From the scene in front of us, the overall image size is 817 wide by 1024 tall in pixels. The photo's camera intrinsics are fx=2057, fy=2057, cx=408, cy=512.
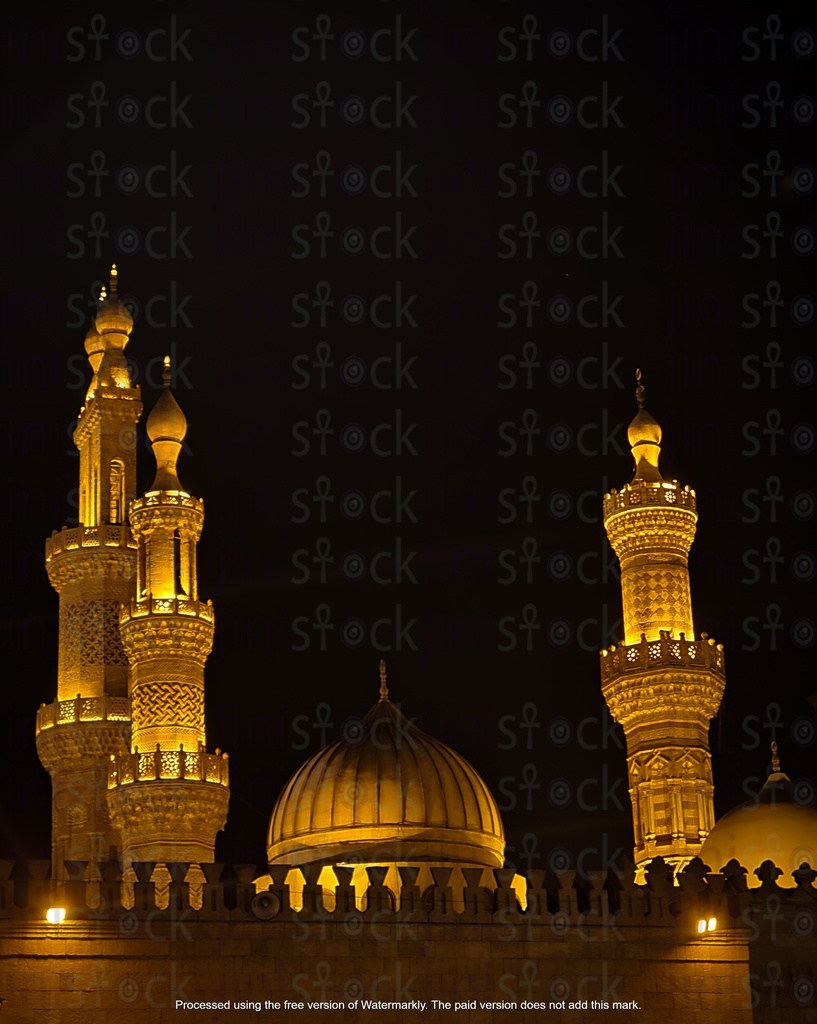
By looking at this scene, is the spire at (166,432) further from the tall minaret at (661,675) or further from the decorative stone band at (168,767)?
the tall minaret at (661,675)

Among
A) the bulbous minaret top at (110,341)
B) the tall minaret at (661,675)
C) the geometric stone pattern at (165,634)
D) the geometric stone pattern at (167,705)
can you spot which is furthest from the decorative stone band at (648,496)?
the bulbous minaret top at (110,341)

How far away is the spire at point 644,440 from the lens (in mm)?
30031

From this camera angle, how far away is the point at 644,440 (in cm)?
3031

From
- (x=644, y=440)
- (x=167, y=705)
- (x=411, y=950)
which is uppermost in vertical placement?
(x=644, y=440)

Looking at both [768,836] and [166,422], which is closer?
[768,836]

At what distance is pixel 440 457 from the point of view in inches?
1325

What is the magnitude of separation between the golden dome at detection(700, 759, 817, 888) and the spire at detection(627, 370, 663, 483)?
7.62m

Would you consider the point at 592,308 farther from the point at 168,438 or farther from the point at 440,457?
the point at 168,438

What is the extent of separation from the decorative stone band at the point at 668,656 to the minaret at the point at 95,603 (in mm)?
7313

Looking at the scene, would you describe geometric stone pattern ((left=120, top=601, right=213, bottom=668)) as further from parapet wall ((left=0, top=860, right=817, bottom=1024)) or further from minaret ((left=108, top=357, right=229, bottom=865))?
parapet wall ((left=0, top=860, right=817, bottom=1024))

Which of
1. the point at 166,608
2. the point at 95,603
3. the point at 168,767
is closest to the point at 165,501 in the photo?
the point at 166,608

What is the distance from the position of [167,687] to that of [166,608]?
1.12 metres

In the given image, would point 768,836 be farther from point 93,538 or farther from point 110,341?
point 110,341

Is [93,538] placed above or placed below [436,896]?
above
